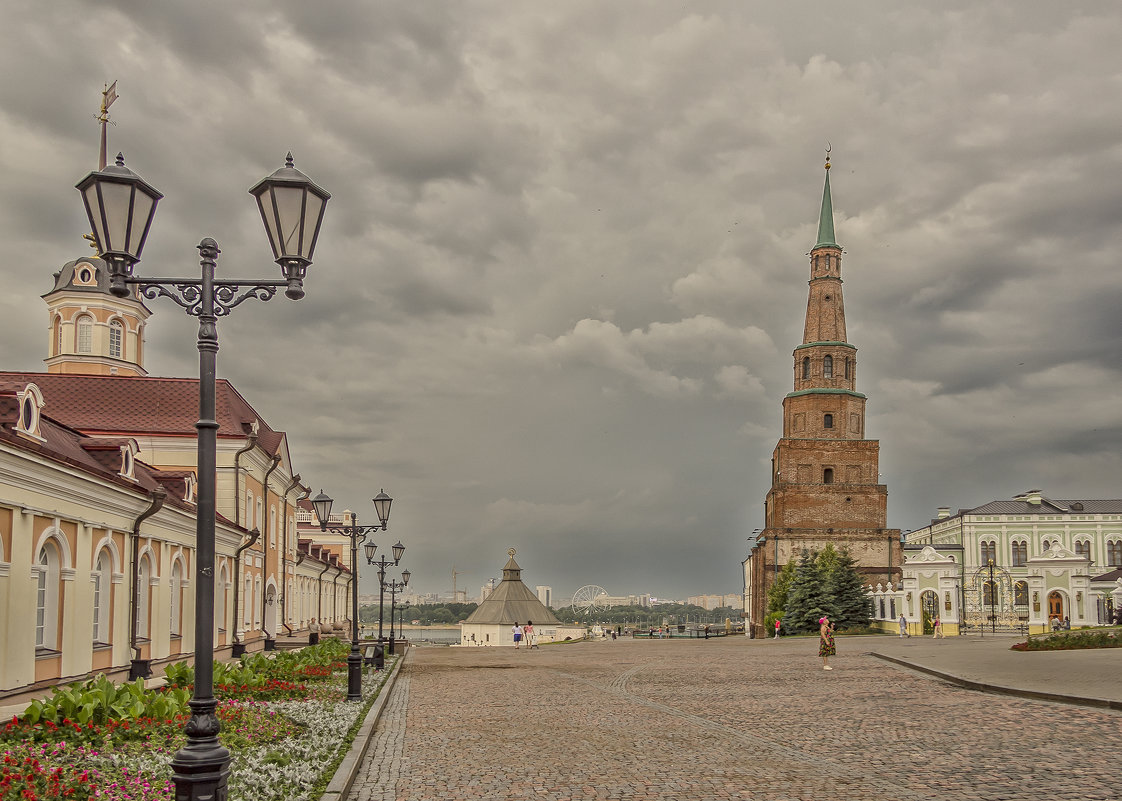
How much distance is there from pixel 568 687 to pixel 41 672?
11406 millimetres

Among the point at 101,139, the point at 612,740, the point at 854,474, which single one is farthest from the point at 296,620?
the point at 854,474

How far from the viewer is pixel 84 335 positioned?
38.9 m

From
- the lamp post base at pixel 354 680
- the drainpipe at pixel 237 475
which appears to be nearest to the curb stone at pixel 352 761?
the lamp post base at pixel 354 680

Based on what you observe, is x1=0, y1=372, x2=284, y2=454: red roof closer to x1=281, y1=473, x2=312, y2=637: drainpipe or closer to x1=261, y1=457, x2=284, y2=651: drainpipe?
x1=261, y1=457, x2=284, y2=651: drainpipe

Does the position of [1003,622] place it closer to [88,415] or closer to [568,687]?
[568,687]

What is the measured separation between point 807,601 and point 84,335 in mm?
40748

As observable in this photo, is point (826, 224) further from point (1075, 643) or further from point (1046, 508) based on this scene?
point (1075, 643)

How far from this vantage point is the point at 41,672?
51.8 ft

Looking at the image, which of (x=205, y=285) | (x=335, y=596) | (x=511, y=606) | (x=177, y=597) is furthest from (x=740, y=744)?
(x=511, y=606)

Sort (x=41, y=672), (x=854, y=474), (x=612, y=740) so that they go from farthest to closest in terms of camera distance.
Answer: (x=854, y=474), (x=41, y=672), (x=612, y=740)

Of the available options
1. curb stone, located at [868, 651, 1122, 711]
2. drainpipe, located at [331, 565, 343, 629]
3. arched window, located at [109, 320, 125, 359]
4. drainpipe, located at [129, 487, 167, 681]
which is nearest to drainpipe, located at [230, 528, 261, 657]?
arched window, located at [109, 320, 125, 359]

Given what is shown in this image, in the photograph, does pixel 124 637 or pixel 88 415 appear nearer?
pixel 124 637

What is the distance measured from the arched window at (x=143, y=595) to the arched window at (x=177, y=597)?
2.48m

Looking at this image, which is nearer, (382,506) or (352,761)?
(352,761)
